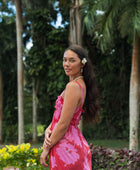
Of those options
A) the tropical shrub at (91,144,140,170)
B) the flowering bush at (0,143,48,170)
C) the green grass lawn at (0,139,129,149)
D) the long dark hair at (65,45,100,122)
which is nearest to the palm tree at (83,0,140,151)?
the tropical shrub at (91,144,140,170)

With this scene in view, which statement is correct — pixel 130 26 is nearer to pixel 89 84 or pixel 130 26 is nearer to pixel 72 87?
pixel 89 84

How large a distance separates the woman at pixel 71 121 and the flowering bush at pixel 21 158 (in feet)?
3.42

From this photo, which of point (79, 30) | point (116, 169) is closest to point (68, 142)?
point (116, 169)

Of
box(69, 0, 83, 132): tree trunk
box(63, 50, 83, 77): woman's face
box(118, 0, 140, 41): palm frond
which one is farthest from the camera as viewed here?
box(69, 0, 83, 132): tree trunk

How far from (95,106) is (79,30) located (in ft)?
19.1

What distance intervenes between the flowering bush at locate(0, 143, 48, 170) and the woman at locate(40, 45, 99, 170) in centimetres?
104

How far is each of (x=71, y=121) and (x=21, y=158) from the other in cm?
134

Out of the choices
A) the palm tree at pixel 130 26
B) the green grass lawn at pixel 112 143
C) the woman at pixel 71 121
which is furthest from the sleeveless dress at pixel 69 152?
the green grass lawn at pixel 112 143

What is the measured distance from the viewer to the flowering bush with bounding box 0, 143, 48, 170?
279cm

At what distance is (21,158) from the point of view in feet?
9.75

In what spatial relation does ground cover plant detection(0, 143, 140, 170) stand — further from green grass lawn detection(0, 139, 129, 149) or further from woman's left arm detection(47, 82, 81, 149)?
green grass lawn detection(0, 139, 129, 149)

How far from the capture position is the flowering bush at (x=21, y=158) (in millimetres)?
2791

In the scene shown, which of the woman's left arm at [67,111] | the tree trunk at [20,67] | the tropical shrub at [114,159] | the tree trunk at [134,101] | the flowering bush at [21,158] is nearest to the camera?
the woman's left arm at [67,111]

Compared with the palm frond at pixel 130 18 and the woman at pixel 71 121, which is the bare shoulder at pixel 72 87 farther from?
the palm frond at pixel 130 18
